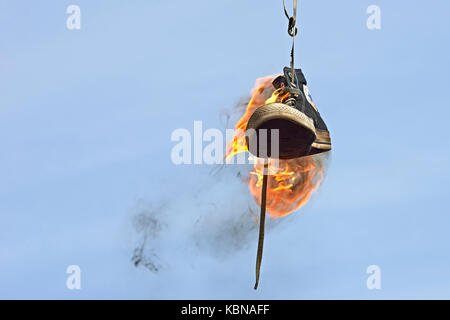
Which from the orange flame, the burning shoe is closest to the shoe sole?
the burning shoe

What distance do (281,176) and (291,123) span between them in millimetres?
2552

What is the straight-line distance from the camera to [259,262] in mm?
18234

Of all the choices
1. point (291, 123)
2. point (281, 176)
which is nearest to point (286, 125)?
point (291, 123)

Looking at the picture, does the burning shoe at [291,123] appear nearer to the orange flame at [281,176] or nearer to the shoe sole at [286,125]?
the shoe sole at [286,125]

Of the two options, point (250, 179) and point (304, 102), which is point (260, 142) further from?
point (250, 179)

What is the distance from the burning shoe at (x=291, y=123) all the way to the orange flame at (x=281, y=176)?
72cm

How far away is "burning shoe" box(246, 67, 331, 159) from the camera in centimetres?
1781

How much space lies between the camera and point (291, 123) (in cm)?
1789

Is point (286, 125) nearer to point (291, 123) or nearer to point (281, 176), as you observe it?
point (291, 123)

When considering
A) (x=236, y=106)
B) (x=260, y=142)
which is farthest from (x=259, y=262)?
(x=236, y=106)

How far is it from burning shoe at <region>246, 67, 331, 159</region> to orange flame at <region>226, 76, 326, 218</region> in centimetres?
72

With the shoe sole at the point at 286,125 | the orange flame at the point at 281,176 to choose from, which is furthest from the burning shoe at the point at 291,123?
the orange flame at the point at 281,176

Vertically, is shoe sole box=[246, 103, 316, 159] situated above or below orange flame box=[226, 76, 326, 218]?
above

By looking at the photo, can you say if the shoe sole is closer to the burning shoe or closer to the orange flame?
the burning shoe
